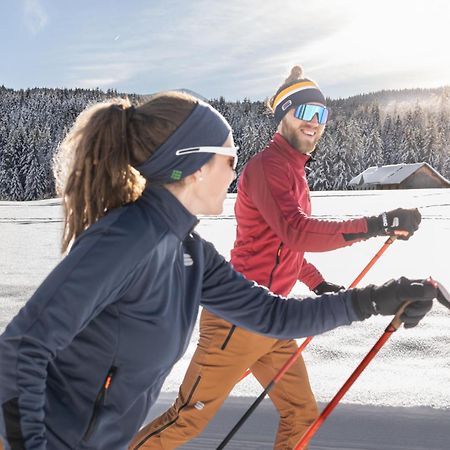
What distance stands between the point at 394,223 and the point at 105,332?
1.38 metres

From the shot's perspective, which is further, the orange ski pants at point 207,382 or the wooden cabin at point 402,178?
the wooden cabin at point 402,178

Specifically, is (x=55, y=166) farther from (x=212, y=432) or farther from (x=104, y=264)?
(x=212, y=432)

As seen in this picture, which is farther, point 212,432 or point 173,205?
point 212,432

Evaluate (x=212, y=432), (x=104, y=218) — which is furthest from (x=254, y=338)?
(x=104, y=218)

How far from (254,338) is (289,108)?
3.13ft

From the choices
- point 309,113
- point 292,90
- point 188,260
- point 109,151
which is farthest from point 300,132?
point 109,151

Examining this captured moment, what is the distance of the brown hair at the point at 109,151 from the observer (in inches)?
52.1

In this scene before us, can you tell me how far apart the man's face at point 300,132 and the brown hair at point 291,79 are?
0.57 ft

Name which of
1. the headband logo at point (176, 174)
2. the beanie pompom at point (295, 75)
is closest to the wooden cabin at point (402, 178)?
the beanie pompom at point (295, 75)

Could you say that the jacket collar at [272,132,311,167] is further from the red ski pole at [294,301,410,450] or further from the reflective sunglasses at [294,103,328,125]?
the red ski pole at [294,301,410,450]

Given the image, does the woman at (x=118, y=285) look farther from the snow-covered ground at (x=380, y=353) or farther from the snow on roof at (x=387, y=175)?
the snow on roof at (x=387, y=175)

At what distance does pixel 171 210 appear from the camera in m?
1.36

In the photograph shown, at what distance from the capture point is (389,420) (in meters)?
2.84

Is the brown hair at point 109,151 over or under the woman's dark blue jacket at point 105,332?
over
